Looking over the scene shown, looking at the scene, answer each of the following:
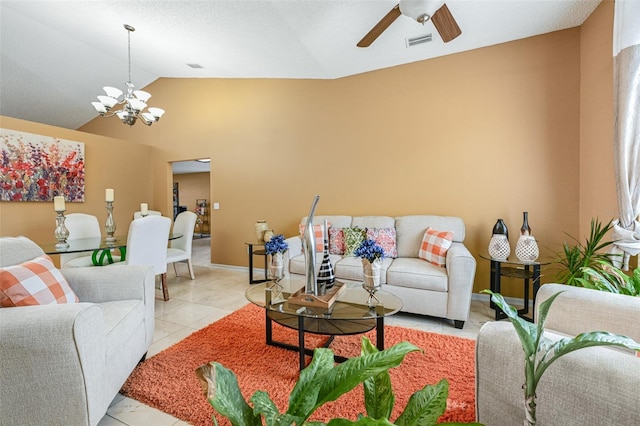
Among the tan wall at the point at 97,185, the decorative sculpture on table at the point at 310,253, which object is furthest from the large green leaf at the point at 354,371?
the tan wall at the point at 97,185

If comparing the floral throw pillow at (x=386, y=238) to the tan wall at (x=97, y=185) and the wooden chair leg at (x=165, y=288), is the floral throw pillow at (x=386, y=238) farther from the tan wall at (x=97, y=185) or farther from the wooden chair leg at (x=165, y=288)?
the tan wall at (x=97, y=185)

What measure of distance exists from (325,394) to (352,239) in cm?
258

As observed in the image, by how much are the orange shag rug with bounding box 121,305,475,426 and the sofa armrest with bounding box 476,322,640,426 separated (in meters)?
0.66

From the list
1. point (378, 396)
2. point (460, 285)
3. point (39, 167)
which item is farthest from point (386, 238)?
point (39, 167)

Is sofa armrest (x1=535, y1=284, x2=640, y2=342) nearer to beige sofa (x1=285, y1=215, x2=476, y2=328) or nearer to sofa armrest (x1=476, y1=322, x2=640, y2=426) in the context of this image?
sofa armrest (x1=476, y1=322, x2=640, y2=426)

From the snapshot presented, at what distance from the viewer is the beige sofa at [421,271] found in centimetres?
234

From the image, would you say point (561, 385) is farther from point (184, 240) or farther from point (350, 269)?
point (184, 240)

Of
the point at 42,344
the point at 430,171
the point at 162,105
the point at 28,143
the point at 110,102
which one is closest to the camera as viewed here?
the point at 42,344

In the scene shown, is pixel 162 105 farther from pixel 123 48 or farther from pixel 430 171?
pixel 430 171

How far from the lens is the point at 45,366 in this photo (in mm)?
1084

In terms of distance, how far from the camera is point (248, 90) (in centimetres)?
431

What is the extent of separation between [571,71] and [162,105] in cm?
579

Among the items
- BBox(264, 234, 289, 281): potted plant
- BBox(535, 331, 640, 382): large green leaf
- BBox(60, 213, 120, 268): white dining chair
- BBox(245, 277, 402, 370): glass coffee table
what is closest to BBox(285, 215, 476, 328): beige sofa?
BBox(245, 277, 402, 370): glass coffee table

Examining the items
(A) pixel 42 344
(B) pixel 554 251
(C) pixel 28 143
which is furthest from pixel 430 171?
(C) pixel 28 143
